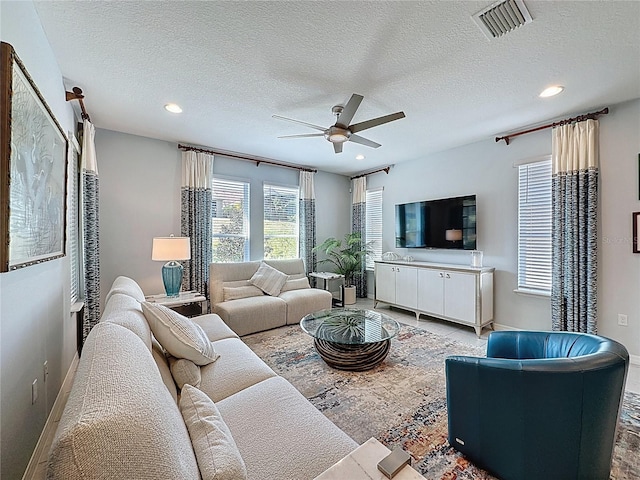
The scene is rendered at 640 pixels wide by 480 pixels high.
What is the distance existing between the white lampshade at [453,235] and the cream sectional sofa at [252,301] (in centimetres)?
210

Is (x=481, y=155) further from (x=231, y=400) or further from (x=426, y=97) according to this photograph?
(x=231, y=400)

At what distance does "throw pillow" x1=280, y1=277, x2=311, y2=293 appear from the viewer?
4.48 meters

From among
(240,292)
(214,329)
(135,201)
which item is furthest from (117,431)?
(135,201)

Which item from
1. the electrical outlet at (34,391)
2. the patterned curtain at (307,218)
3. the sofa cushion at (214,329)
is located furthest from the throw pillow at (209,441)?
the patterned curtain at (307,218)

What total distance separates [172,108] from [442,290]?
411cm

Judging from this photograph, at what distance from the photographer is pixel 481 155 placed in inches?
158

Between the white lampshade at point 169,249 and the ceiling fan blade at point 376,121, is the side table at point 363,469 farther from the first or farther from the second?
the white lampshade at point 169,249

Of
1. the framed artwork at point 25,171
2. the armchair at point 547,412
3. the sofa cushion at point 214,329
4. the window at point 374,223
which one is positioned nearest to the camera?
the framed artwork at point 25,171

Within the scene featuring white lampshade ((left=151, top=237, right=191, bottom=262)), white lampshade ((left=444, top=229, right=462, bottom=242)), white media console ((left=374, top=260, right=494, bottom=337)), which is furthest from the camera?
white lampshade ((left=444, top=229, right=462, bottom=242))

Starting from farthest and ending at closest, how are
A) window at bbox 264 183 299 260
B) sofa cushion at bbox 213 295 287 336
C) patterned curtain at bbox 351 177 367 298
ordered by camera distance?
patterned curtain at bbox 351 177 367 298
window at bbox 264 183 299 260
sofa cushion at bbox 213 295 287 336

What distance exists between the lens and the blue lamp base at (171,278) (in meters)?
3.55

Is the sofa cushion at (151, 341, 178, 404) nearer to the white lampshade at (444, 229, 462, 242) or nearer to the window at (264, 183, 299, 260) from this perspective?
the window at (264, 183, 299, 260)

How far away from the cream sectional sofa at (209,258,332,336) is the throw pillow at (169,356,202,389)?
5.89ft

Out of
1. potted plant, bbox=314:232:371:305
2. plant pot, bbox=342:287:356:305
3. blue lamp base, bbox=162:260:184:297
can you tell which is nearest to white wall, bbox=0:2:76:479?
blue lamp base, bbox=162:260:184:297
